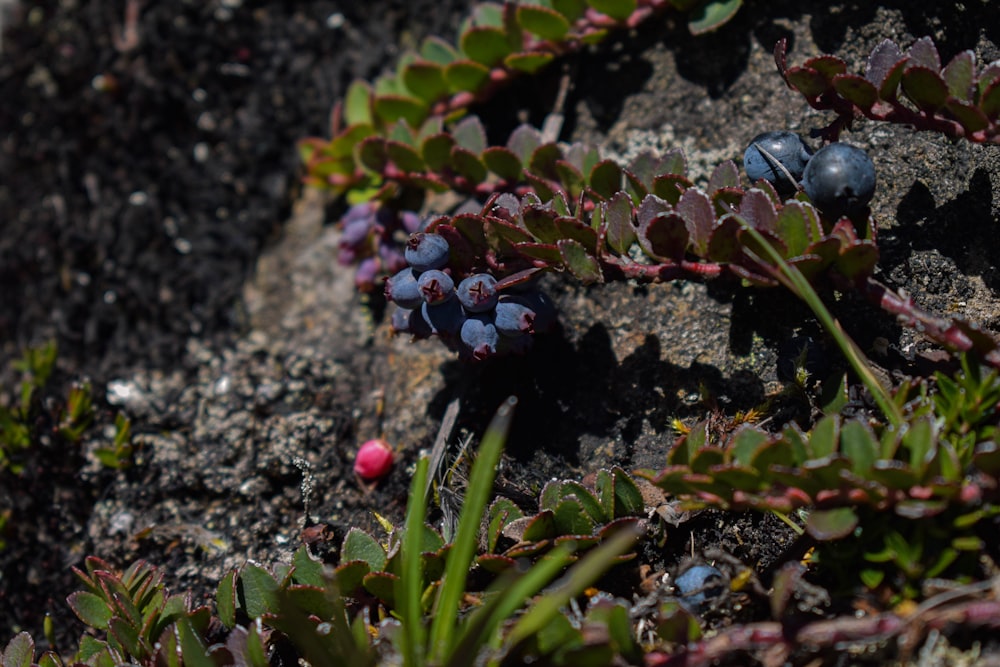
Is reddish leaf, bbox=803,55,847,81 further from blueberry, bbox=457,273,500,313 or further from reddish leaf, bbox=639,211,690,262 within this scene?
blueberry, bbox=457,273,500,313

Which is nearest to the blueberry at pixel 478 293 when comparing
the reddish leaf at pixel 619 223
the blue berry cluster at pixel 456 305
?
the blue berry cluster at pixel 456 305

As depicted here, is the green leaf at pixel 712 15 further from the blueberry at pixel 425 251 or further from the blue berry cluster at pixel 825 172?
the blueberry at pixel 425 251

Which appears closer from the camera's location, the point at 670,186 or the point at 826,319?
the point at 826,319

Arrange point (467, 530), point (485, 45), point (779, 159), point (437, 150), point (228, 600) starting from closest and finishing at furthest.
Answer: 1. point (467, 530)
2. point (228, 600)
3. point (779, 159)
4. point (437, 150)
5. point (485, 45)

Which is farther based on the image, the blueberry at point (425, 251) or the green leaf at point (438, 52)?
the green leaf at point (438, 52)

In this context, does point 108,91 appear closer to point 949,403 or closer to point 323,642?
point 323,642

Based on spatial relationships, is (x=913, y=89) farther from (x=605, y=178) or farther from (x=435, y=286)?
(x=435, y=286)

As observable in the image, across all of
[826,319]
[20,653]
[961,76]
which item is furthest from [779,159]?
[20,653]
